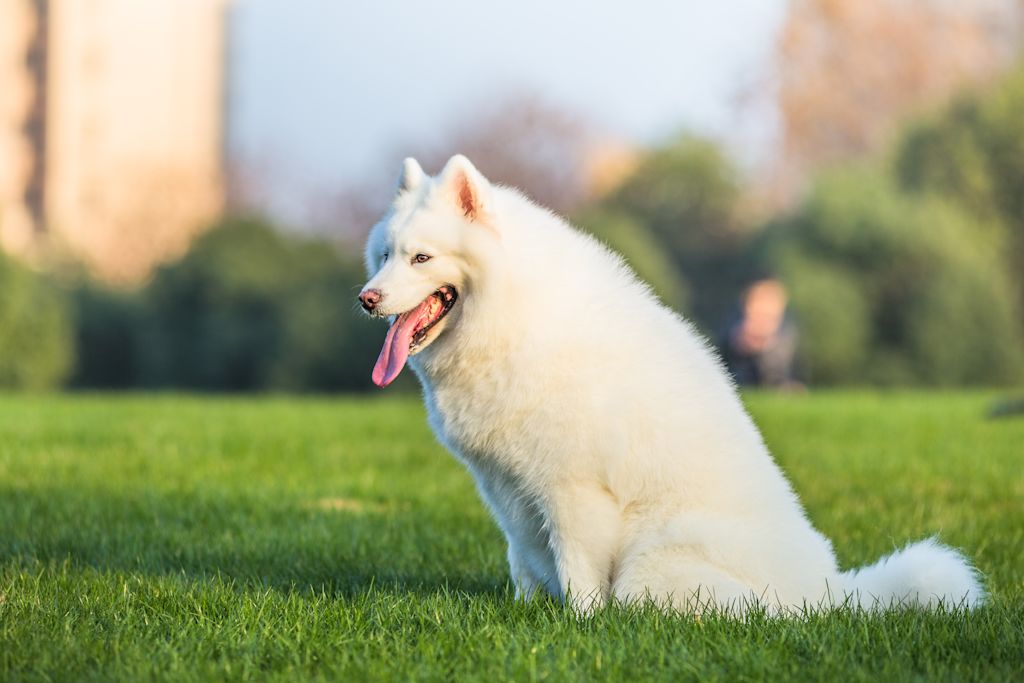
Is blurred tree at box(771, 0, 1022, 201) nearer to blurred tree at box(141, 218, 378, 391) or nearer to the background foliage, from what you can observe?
the background foliage

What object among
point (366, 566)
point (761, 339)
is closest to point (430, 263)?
point (366, 566)

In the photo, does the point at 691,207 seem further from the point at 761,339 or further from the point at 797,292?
the point at 761,339

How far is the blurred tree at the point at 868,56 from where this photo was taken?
3822cm

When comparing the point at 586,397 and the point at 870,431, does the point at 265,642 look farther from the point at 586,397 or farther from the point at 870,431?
the point at 870,431

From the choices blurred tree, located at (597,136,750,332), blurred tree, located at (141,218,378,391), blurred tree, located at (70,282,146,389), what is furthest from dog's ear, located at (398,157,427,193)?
blurred tree, located at (597,136,750,332)

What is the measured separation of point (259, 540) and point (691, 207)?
91.7 feet

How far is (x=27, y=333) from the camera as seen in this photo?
2389cm

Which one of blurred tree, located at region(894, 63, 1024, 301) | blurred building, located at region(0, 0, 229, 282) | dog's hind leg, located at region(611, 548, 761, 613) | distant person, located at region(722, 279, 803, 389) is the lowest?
blurred building, located at region(0, 0, 229, 282)

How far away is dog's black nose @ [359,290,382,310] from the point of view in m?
3.86

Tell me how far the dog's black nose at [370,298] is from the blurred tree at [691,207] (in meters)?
27.4

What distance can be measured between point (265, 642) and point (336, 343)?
2168cm

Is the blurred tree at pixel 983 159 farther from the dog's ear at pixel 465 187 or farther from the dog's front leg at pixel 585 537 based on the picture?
the dog's front leg at pixel 585 537

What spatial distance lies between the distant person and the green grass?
570cm

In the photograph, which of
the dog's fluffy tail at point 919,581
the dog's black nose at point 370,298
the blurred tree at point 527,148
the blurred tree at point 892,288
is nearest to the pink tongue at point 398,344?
the dog's black nose at point 370,298
